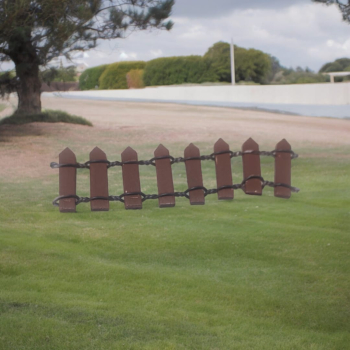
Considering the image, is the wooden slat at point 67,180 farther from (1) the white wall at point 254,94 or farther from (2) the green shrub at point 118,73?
(2) the green shrub at point 118,73

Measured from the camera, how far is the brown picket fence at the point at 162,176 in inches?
274

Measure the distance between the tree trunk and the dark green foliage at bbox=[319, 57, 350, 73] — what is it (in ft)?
155

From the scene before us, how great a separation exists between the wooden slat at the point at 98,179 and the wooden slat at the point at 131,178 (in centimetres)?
24

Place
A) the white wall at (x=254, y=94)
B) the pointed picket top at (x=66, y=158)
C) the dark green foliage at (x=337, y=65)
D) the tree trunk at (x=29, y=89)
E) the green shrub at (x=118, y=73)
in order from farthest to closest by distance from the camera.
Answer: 1. the dark green foliage at (x=337, y=65)
2. the green shrub at (x=118, y=73)
3. the white wall at (x=254, y=94)
4. the tree trunk at (x=29, y=89)
5. the pointed picket top at (x=66, y=158)

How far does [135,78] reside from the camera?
51.2m

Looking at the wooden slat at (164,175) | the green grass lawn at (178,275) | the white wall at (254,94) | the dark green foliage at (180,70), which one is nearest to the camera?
the green grass lawn at (178,275)

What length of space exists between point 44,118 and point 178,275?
15059mm

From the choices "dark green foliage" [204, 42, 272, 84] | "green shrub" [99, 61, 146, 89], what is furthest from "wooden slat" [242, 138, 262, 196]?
"green shrub" [99, 61, 146, 89]

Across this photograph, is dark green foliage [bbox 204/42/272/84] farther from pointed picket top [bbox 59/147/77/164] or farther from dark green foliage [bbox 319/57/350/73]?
pointed picket top [bbox 59/147/77/164]

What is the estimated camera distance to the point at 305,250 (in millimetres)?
6449

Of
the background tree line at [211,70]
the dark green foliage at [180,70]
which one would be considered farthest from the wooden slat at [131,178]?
the dark green foliage at [180,70]

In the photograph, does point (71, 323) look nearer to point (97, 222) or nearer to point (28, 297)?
point (28, 297)

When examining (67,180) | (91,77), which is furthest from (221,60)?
(67,180)

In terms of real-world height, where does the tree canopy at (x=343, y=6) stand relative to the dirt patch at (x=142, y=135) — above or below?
above
